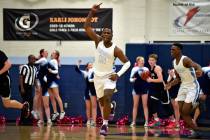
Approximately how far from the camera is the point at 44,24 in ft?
66.2

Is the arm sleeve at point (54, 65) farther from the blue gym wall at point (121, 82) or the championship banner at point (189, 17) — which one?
the championship banner at point (189, 17)

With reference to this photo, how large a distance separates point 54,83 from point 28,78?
1.06 m

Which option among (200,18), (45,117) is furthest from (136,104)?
(200,18)

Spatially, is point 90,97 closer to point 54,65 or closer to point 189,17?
point 54,65

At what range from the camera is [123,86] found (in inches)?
713

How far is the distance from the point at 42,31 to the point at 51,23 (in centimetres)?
48

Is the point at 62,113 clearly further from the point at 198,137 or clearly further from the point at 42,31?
the point at 198,137

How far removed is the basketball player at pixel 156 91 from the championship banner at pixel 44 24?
14.1ft

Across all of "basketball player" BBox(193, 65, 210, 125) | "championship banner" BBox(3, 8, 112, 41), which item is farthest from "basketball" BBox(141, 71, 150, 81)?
"championship banner" BBox(3, 8, 112, 41)

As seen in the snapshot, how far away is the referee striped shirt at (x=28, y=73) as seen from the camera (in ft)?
54.0

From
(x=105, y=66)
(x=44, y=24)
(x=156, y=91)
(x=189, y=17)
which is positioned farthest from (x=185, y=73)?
A: (x=44, y=24)

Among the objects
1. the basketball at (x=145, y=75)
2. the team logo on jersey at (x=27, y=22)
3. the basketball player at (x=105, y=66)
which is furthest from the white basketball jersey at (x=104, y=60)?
the team logo on jersey at (x=27, y=22)

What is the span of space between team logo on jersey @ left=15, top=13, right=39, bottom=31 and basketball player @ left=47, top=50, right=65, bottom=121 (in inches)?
134

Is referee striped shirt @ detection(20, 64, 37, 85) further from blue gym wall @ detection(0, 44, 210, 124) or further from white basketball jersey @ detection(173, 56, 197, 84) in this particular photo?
white basketball jersey @ detection(173, 56, 197, 84)
